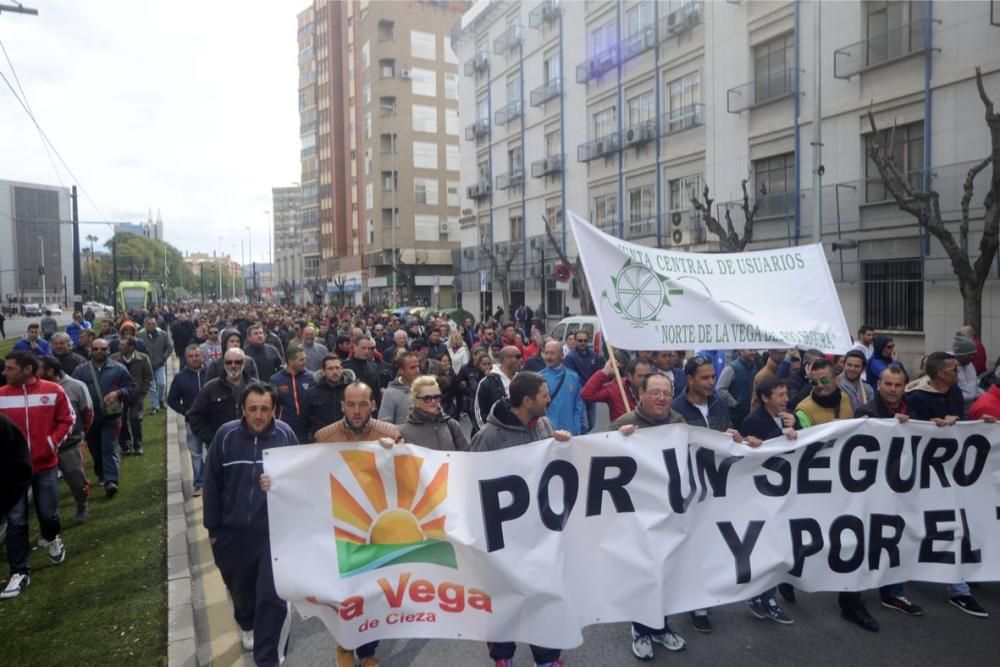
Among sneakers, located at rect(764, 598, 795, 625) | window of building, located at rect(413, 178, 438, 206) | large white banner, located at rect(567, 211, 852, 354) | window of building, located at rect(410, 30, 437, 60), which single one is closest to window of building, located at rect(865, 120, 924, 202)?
large white banner, located at rect(567, 211, 852, 354)

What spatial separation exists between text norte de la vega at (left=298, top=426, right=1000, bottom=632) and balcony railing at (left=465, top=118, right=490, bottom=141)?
38.1 m

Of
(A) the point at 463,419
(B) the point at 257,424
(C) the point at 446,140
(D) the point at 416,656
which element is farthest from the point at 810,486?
(C) the point at 446,140

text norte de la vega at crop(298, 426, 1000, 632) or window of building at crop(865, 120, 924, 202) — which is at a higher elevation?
window of building at crop(865, 120, 924, 202)

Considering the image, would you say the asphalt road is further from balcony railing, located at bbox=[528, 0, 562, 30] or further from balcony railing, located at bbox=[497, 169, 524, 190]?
balcony railing, located at bbox=[497, 169, 524, 190]

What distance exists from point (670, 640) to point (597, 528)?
3.50 feet

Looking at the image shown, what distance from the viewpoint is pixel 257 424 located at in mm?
4430

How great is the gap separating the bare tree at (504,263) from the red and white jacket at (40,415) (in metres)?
29.4

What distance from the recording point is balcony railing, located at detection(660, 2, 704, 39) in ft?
83.1

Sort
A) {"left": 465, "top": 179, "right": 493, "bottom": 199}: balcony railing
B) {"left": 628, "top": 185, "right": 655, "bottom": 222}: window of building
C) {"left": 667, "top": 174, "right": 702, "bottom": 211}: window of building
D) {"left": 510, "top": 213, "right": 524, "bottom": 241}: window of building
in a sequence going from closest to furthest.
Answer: {"left": 667, "top": 174, "right": 702, "bottom": 211}: window of building
{"left": 628, "top": 185, "right": 655, "bottom": 222}: window of building
{"left": 510, "top": 213, "right": 524, "bottom": 241}: window of building
{"left": 465, "top": 179, "right": 493, "bottom": 199}: balcony railing

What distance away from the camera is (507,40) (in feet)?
126

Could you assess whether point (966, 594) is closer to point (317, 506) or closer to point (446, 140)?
point (317, 506)

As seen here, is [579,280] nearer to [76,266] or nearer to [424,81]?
[76,266]

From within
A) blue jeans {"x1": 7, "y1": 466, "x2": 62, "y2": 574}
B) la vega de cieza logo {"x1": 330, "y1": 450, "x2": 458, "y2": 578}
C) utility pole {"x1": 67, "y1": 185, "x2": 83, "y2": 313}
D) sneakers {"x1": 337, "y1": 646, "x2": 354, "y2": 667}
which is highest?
utility pole {"x1": 67, "y1": 185, "x2": 83, "y2": 313}

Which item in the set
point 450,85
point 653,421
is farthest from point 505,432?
point 450,85
